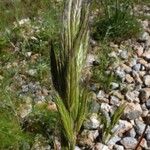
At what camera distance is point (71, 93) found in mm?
1863

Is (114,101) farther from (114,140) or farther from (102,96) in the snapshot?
(114,140)

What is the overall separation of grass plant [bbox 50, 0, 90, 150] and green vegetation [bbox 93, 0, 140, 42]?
2644 millimetres

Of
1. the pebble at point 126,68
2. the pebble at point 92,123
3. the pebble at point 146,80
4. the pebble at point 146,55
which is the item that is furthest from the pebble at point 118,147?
the pebble at point 146,55

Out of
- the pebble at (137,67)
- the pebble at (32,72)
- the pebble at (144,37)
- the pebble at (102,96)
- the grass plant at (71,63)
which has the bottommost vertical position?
the pebble at (102,96)

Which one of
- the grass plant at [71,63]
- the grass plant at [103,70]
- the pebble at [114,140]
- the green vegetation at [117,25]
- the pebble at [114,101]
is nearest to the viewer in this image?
the grass plant at [71,63]

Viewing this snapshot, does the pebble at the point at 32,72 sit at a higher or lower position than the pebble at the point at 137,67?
higher

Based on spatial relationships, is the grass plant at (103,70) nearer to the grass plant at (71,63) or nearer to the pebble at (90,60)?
the pebble at (90,60)

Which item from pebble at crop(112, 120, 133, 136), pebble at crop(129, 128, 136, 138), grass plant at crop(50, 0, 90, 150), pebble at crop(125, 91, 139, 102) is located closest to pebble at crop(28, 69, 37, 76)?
pebble at crop(125, 91, 139, 102)

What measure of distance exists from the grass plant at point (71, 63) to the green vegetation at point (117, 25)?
264cm

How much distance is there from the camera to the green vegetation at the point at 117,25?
464 centimetres

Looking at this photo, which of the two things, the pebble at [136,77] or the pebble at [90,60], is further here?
the pebble at [90,60]

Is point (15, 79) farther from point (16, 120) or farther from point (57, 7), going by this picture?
point (57, 7)

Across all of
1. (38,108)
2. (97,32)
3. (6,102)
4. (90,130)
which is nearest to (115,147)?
(90,130)

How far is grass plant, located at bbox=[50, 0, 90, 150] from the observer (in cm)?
163
